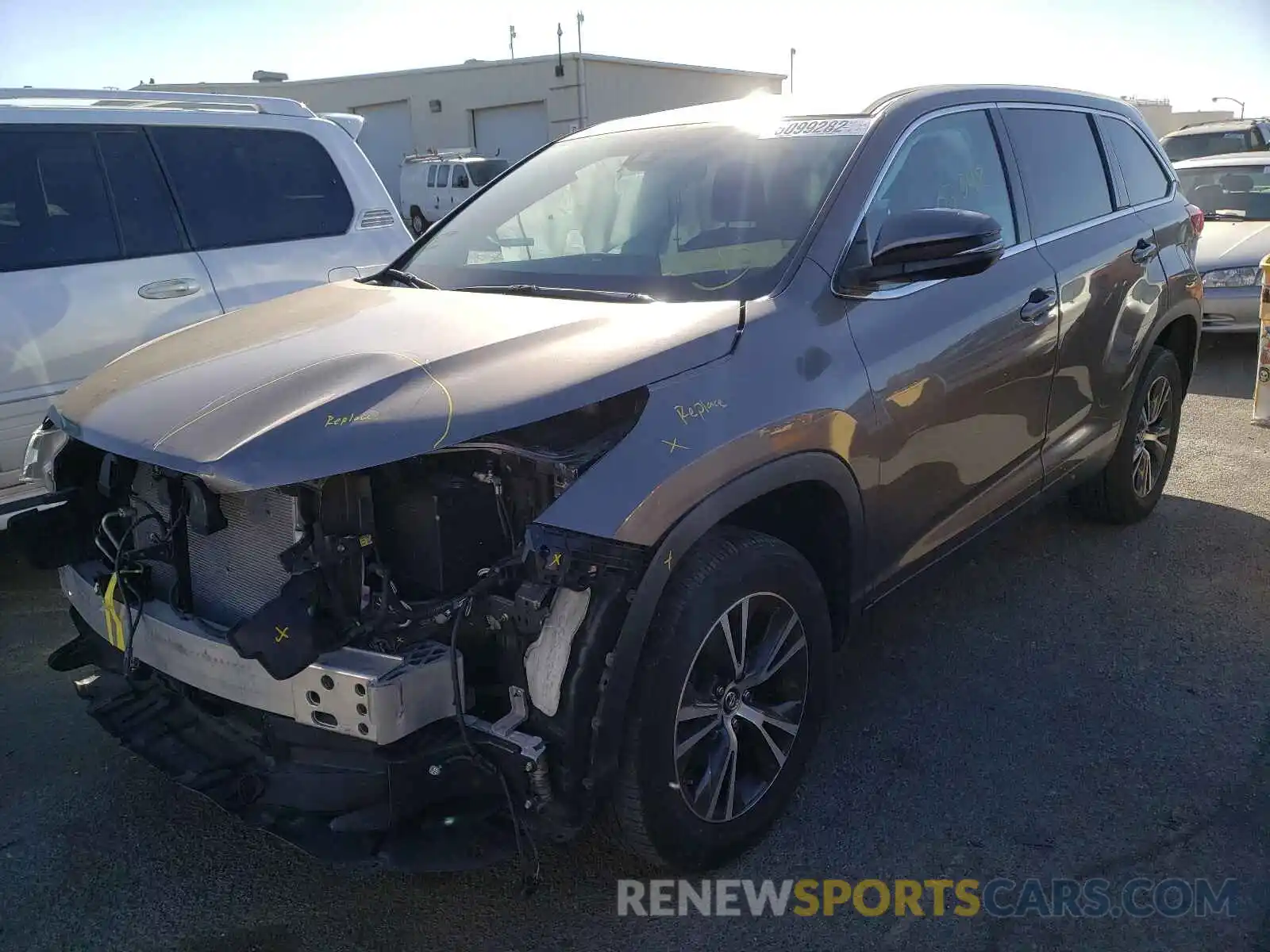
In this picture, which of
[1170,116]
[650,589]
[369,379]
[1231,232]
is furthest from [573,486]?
[1170,116]

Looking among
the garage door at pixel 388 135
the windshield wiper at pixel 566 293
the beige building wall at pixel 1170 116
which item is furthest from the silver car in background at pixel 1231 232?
the beige building wall at pixel 1170 116

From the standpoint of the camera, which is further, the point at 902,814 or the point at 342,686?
the point at 902,814

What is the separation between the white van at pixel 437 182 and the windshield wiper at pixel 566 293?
2060 centimetres

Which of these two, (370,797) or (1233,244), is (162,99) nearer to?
(370,797)

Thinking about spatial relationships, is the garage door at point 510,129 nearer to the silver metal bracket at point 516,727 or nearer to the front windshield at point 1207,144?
the front windshield at point 1207,144

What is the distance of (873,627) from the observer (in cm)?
421

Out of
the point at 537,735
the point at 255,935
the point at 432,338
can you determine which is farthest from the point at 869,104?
the point at 255,935

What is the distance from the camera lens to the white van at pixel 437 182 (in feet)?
77.9

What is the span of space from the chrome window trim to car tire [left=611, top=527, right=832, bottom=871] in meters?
0.87

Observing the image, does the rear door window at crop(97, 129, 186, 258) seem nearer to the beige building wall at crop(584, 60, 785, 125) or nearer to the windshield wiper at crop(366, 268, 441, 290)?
the windshield wiper at crop(366, 268, 441, 290)

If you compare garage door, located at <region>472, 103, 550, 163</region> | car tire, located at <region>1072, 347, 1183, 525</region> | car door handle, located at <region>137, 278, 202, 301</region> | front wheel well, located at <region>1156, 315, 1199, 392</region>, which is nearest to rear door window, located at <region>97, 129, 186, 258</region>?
car door handle, located at <region>137, 278, 202, 301</region>

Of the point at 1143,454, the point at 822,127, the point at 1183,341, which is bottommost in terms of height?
the point at 1143,454

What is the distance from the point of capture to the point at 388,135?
3441 centimetres

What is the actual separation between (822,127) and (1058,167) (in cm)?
140
